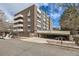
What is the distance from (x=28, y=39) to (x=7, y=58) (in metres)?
0.48

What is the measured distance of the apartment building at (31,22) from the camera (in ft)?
14.7

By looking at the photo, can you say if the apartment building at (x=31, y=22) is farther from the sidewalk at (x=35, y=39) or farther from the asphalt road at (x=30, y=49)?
the asphalt road at (x=30, y=49)

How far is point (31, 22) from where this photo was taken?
14.8 feet

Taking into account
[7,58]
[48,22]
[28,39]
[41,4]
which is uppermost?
[41,4]

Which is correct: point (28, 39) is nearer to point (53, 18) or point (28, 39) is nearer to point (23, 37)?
point (23, 37)

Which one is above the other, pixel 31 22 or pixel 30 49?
pixel 31 22

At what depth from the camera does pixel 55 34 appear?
176 inches

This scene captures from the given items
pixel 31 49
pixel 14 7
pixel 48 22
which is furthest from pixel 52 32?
Result: pixel 14 7

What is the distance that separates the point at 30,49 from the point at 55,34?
0.49m

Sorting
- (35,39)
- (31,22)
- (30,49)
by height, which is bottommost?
(30,49)

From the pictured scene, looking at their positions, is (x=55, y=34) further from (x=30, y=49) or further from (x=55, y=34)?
(x=30, y=49)

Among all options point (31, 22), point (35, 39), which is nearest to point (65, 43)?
point (35, 39)

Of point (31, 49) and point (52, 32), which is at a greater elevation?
point (52, 32)

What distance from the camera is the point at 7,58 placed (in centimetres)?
436
